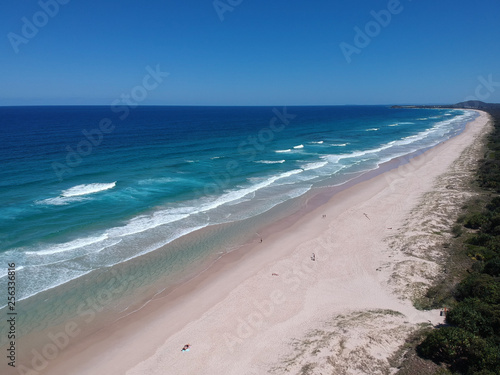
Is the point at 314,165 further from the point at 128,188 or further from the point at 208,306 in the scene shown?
the point at 208,306

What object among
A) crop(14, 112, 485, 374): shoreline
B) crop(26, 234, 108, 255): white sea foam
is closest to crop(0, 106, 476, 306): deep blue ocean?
crop(26, 234, 108, 255): white sea foam

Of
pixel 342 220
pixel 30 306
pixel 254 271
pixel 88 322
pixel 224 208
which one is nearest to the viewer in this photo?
pixel 88 322

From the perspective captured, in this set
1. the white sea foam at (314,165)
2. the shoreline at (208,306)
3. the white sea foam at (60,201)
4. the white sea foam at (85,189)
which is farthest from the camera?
the white sea foam at (314,165)

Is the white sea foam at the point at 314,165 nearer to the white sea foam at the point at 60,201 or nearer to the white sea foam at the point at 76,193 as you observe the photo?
the white sea foam at the point at 76,193

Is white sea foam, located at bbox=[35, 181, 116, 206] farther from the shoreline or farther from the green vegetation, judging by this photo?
the green vegetation

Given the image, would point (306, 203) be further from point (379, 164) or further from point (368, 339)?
point (379, 164)

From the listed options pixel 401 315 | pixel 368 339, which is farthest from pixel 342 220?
pixel 368 339

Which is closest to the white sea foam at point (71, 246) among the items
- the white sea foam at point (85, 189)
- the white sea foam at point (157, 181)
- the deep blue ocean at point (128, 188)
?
the deep blue ocean at point (128, 188)
